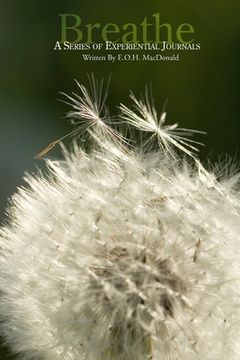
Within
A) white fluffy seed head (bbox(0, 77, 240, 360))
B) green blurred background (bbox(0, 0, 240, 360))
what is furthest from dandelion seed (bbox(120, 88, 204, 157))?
green blurred background (bbox(0, 0, 240, 360))

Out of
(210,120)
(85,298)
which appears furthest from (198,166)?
(210,120)

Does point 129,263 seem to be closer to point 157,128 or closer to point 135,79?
point 157,128

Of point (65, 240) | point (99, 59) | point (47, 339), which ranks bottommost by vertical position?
point (47, 339)

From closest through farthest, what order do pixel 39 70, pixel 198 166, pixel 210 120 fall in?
pixel 198 166
pixel 210 120
pixel 39 70

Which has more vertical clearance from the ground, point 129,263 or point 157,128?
point 157,128

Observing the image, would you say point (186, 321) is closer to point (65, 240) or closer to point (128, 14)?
point (65, 240)

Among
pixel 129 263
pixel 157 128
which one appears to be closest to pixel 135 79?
pixel 157 128
